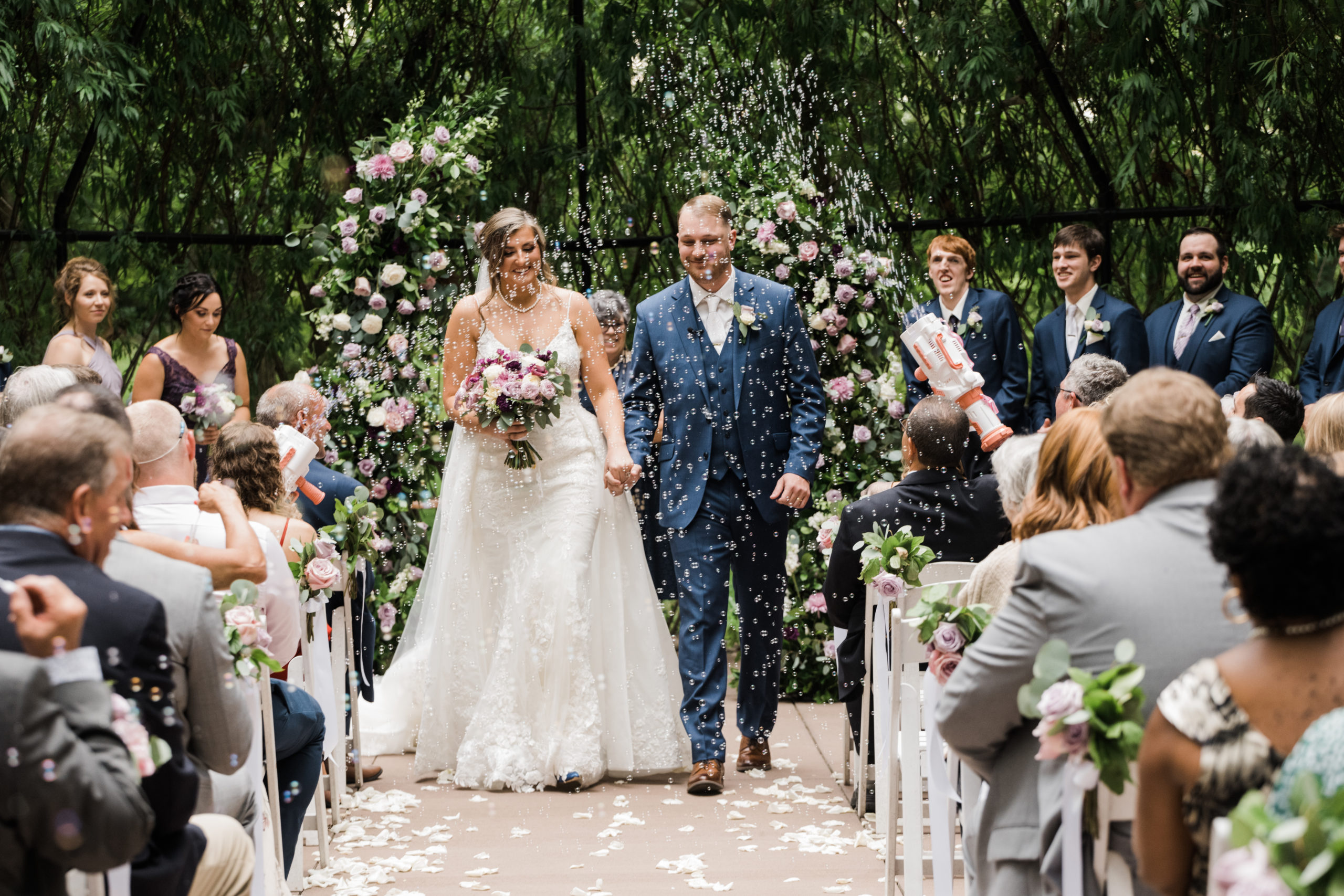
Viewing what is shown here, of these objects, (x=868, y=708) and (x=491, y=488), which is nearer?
(x=868, y=708)

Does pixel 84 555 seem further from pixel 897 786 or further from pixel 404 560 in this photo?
pixel 404 560

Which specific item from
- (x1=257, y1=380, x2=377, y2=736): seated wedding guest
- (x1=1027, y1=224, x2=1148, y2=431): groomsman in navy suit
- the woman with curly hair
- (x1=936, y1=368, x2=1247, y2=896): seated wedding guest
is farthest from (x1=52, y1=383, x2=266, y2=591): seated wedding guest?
(x1=1027, y1=224, x2=1148, y2=431): groomsman in navy suit

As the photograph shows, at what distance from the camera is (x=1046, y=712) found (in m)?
Result: 2.13

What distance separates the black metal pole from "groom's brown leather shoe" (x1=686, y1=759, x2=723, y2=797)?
3.15 m

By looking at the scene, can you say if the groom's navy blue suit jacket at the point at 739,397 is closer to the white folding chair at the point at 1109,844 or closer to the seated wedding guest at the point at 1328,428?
the seated wedding guest at the point at 1328,428

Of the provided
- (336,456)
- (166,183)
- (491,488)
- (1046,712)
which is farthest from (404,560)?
(1046,712)

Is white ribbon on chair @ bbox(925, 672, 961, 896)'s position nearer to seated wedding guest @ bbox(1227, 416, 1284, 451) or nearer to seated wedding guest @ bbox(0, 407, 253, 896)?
seated wedding guest @ bbox(1227, 416, 1284, 451)

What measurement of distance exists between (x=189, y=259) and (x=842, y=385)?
382cm

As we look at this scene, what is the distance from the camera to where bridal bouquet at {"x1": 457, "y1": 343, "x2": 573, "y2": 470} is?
518 cm

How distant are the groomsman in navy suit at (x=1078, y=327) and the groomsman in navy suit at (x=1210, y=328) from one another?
0.37ft

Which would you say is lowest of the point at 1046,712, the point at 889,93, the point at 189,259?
the point at 1046,712

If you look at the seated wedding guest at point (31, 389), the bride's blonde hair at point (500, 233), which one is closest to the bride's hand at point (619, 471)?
the bride's blonde hair at point (500, 233)

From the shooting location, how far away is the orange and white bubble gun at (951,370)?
478 cm

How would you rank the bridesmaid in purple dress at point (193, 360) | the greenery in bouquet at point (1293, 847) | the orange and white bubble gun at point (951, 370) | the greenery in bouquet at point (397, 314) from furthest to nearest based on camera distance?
the greenery in bouquet at point (397, 314) < the bridesmaid in purple dress at point (193, 360) < the orange and white bubble gun at point (951, 370) < the greenery in bouquet at point (1293, 847)
